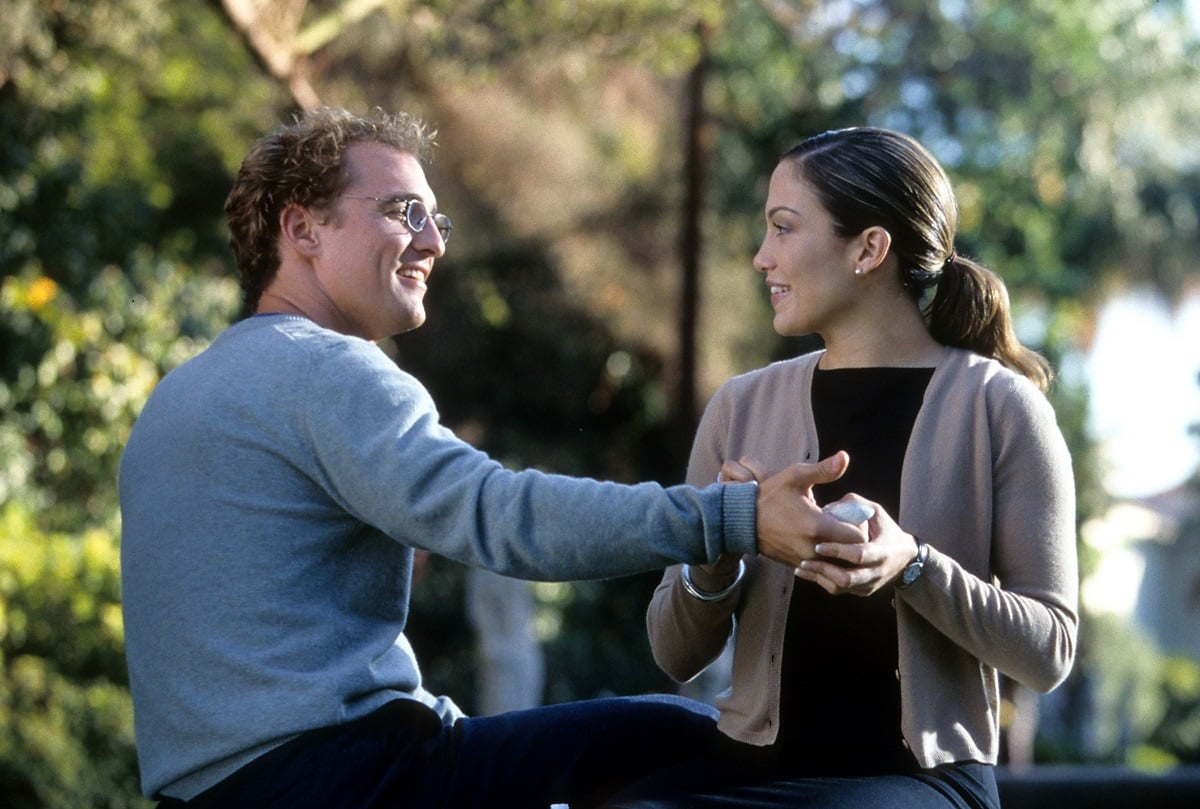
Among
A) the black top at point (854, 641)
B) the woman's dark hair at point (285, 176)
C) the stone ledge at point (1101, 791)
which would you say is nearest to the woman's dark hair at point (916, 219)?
the black top at point (854, 641)

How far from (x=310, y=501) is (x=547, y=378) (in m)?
13.5

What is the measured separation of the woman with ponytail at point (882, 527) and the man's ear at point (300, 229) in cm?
88

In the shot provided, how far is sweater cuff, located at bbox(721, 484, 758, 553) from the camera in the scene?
97.2 inches

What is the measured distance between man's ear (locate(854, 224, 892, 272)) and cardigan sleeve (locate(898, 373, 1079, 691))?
32 centimetres

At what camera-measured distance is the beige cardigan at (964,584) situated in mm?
2715

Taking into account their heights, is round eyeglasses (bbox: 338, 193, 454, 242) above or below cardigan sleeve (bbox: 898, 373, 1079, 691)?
above

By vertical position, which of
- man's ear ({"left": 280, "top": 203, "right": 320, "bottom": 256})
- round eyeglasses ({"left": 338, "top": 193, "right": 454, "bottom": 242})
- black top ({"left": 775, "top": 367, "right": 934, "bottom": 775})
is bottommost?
black top ({"left": 775, "top": 367, "right": 934, "bottom": 775})

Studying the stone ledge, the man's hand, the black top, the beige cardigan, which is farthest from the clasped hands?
the stone ledge

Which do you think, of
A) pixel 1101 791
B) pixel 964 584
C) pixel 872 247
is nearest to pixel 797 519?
pixel 964 584

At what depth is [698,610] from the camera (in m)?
2.98

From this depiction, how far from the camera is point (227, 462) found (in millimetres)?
2582

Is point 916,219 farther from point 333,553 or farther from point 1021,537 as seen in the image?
point 333,553

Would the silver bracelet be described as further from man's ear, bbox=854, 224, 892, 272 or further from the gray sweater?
man's ear, bbox=854, 224, 892, 272

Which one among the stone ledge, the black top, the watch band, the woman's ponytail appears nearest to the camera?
the watch band
